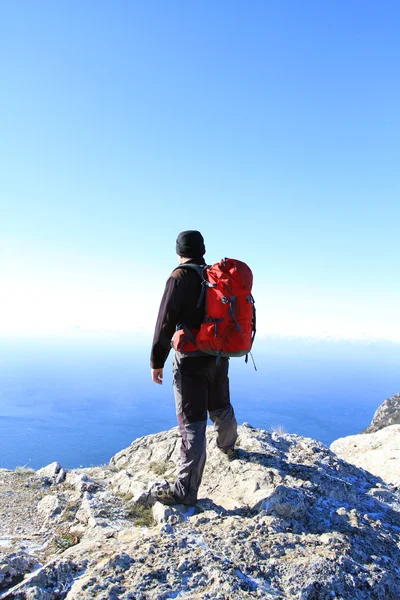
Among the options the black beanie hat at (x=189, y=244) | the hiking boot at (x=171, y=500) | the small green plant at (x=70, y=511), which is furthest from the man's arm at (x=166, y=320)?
the small green plant at (x=70, y=511)

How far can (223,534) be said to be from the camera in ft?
14.3

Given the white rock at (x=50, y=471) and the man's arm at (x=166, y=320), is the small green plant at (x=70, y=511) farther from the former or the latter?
the man's arm at (x=166, y=320)

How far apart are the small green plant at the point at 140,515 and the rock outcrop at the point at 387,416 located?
15.7 metres

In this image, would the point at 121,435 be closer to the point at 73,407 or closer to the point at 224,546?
the point at 73,407

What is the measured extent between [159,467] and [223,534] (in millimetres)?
3153

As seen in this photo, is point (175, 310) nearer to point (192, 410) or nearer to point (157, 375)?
point (157, 375)

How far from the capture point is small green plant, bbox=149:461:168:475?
7.13 metres

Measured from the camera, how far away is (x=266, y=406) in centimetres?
18100

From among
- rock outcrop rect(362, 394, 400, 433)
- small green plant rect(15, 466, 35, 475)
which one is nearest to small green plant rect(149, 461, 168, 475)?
small green plant rect(15, 466, 35, 475)

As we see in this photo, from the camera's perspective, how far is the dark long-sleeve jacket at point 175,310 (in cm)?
530

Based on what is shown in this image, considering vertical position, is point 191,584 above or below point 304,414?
above

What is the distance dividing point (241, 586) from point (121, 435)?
126m

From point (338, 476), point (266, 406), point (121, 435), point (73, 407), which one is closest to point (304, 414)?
point (266, 406)

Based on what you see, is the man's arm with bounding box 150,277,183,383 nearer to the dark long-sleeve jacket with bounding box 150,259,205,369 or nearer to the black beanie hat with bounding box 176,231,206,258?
the dark long-sleeve jacket with bounding box 150,259,205,369
